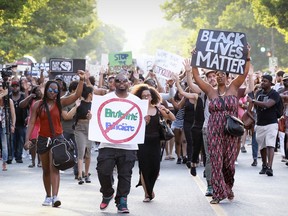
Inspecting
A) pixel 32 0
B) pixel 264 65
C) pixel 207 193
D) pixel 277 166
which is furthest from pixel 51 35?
pixel 207 193

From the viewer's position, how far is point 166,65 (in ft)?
87.2

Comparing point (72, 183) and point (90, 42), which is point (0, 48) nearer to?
point (72, 183)

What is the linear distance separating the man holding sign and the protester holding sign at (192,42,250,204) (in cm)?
114

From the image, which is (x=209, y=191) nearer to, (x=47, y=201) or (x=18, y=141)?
(x=47, y=201)

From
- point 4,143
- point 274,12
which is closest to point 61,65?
point 4,143

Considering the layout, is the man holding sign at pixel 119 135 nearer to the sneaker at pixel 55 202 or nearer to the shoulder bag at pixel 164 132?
the sneaker at pixel 55 202

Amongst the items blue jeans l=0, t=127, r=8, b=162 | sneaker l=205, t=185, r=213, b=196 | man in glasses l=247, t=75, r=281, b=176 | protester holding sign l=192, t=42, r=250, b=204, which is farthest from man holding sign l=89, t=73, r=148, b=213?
blue jeans l=0, t=127, r=8, b=162

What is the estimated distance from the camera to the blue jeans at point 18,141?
22734mm

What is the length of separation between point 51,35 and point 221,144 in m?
43.1

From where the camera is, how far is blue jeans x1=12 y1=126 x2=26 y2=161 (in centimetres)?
2273

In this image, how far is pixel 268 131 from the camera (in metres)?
17.9

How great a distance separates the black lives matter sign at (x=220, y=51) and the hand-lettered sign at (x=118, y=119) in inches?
70.0

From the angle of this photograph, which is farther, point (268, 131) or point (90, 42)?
point (90, 42)

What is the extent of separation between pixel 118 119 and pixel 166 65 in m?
14.2
